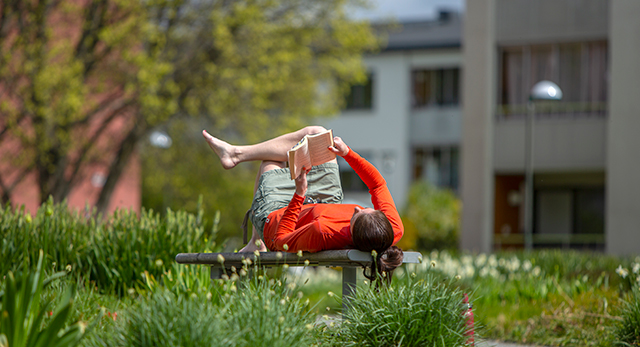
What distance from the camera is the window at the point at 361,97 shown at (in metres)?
29.6

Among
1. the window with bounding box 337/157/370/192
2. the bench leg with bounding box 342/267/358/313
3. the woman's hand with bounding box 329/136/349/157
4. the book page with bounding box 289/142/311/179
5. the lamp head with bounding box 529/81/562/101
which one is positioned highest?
the lamp head with bounding box 529/81/562/101

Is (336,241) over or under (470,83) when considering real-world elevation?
under

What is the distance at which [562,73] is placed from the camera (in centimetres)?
1836

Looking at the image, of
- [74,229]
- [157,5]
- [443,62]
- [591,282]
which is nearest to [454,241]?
[443,62]

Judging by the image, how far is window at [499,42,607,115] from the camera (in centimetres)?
1786

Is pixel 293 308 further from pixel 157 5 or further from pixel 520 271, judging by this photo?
pixel 157 5

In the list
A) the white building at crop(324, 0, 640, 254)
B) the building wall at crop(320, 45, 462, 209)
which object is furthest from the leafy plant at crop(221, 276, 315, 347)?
the building wall at crop(320, 45, 462, 209)

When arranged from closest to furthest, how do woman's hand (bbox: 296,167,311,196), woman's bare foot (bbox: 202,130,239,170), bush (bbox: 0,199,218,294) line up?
woman's hand (bbox: 296,167,311,196) → woman's bare foot (bbox: 202,130,239,170) → bush (bbox: 0,199,218,294)

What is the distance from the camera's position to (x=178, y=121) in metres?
16.2

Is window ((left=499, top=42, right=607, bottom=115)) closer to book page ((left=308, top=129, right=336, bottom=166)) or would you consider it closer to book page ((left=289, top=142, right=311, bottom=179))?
book page ((left=308, top=129, right=336, bottom=166))

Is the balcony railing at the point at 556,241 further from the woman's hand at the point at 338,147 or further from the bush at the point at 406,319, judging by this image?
the bush at the point at 406,319

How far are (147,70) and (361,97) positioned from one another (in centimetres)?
1719

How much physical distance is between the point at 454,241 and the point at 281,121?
11.8 m

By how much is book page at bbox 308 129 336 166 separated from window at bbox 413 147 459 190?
2466cm
